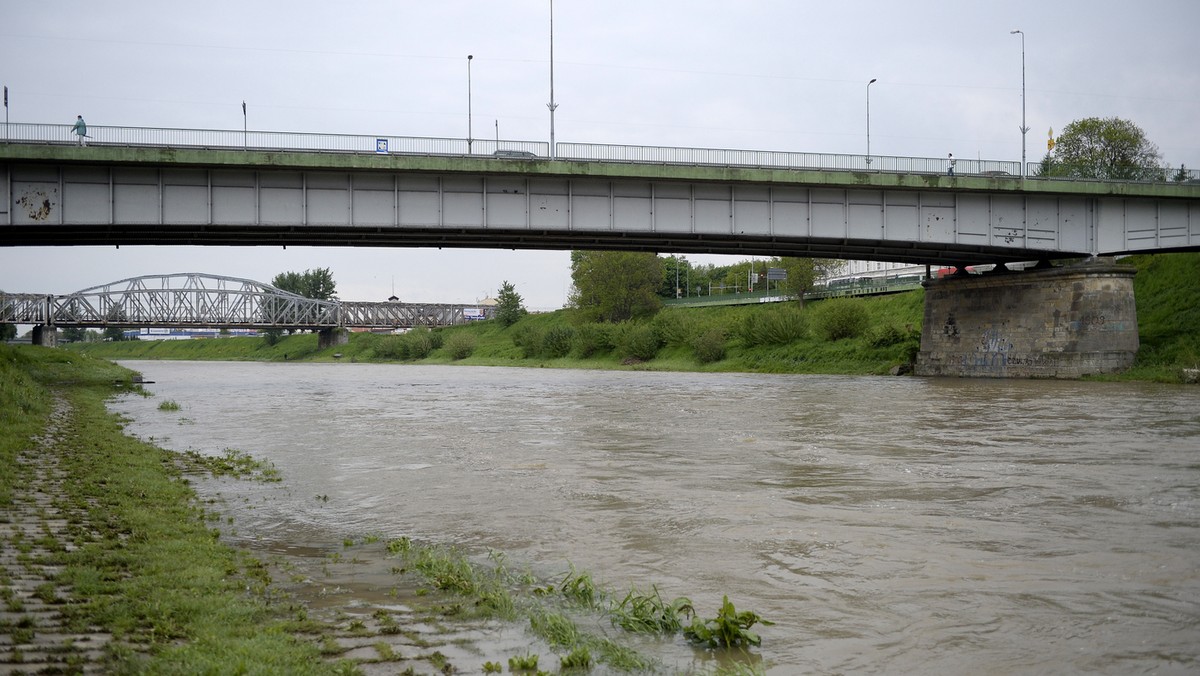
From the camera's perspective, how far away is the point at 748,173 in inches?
1654

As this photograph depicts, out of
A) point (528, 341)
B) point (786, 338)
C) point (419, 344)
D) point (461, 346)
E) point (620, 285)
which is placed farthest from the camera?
point (419, 344)

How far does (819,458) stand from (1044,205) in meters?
35.0

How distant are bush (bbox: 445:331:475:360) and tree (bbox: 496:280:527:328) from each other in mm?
8822

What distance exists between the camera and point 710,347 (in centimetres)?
7338

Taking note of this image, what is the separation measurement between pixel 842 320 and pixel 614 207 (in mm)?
29107

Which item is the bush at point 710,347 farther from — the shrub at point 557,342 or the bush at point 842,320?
the shrub at point 557,342

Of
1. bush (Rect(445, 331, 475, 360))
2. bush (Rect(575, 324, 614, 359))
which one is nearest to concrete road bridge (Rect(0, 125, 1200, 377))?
bush (Rect(575, 324, 614, 359))

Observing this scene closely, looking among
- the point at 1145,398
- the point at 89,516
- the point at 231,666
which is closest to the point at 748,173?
the point at 1145,398

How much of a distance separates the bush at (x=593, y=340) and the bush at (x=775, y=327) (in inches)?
759

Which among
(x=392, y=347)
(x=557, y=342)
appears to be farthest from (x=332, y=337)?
(x=557, y=342)

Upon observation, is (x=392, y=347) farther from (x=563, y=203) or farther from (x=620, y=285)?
(x=563, y=203)

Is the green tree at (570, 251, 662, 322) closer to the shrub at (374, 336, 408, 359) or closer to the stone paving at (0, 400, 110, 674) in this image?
the shrub at (374, 336, 408, 359)

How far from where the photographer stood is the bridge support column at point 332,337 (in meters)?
155

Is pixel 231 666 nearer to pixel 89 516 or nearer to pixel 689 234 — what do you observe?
pixel 89 516
